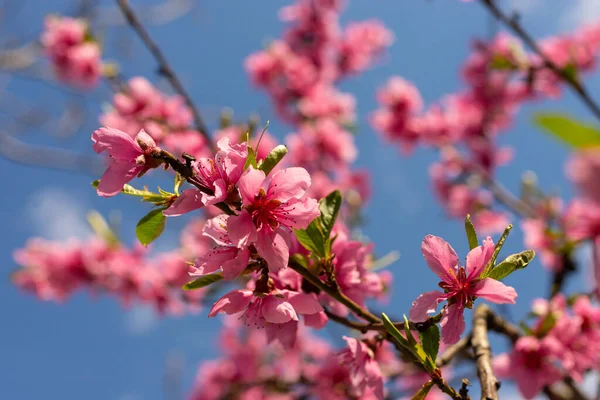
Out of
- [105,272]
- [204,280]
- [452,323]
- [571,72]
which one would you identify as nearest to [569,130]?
[452,323]

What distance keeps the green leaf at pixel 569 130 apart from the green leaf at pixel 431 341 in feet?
1.99

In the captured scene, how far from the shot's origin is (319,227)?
1.12 m

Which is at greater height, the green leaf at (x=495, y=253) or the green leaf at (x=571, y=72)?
the green leaf at (x=571, y=72)

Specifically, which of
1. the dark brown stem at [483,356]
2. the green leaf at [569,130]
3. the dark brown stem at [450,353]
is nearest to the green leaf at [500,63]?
the dark brown stem at [483,356]

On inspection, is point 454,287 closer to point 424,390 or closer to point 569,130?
point 424,390

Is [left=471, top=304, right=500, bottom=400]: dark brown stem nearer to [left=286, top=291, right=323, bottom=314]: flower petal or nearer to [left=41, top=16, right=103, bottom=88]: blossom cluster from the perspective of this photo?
[left=286, top=291, right=323, bottom=314]: flower petal

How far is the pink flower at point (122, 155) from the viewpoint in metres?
1.02

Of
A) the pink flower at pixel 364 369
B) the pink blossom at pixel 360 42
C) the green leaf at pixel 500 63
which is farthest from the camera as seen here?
the pink blossom at pixel 360 42

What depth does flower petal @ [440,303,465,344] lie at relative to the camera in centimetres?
99

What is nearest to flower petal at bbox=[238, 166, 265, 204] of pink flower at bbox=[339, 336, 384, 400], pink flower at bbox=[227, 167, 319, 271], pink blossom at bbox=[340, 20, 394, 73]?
pink flower at bbox=[227, 167, 319, 271]

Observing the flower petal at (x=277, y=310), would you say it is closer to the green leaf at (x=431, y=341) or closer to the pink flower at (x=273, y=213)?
the pink flower at (x=273, y=213)

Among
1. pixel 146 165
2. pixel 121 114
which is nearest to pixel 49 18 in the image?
pixel 121 114

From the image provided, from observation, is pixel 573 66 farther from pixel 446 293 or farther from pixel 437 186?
pixel 437 186

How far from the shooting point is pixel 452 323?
1.00 m
